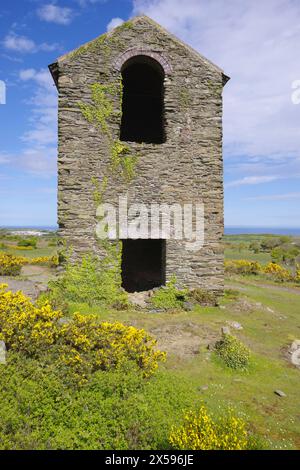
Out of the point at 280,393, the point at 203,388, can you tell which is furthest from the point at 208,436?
the point at 280,393

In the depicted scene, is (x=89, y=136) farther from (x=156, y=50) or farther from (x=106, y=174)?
(x=156, y=50)

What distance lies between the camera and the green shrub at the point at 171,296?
11672 mm

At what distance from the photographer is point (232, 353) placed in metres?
7.75

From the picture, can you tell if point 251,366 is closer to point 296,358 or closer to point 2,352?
point 296,358

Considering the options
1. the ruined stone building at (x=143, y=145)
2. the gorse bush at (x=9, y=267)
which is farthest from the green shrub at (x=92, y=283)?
the gorse bush at (x=9, y=267)

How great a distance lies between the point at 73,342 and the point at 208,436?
3183mm

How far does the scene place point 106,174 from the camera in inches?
447

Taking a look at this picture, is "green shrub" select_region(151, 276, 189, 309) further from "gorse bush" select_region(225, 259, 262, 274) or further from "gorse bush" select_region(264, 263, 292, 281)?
"gorse bush" select_region(264, 263, 292, 281)

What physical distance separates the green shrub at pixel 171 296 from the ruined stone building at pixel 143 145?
0.32m

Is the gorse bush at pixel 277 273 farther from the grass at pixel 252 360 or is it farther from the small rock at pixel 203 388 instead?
the small rock at pixel 203 388

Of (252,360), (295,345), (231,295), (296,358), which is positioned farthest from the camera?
(231,295)

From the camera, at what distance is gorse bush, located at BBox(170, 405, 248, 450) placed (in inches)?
158

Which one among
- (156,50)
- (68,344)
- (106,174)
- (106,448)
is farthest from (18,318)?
(156,50)

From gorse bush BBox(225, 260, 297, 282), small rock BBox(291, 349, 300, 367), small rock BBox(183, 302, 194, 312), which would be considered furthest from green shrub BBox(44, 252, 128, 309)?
gorse bush BBox(225, 260, 297, 282)
